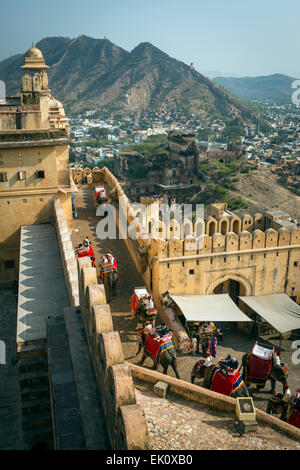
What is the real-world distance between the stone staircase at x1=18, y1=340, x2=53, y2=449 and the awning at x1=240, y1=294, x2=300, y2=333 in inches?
299

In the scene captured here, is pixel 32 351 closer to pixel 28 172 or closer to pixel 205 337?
pixel 205 337

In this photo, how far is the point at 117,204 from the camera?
20891mm

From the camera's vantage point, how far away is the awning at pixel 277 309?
14523 mm

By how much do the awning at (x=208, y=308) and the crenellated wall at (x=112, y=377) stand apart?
5.54m

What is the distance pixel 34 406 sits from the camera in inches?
390

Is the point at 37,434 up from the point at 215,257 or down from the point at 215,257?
down

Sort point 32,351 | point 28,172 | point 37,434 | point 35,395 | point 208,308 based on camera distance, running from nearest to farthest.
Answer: point 37,434, point 32,351, point 35,395, point 208,308, point 28,172

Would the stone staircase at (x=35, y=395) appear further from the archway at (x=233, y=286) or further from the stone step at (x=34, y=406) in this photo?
the archway at (x=233, y=286)

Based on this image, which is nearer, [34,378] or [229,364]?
[229,364]

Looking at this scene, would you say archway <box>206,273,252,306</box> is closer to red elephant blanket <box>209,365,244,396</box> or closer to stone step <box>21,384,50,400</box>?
red elephant blanket <box>209,365,244,396</box>

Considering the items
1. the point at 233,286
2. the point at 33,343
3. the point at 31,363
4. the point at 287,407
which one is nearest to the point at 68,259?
the point at 33,343

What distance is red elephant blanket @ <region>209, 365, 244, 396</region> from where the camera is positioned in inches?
355

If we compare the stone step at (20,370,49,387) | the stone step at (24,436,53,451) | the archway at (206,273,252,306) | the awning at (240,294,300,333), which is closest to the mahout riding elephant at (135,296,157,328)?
the stone step at (20,370,49,387)

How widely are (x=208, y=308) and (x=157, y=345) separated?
490 cm
